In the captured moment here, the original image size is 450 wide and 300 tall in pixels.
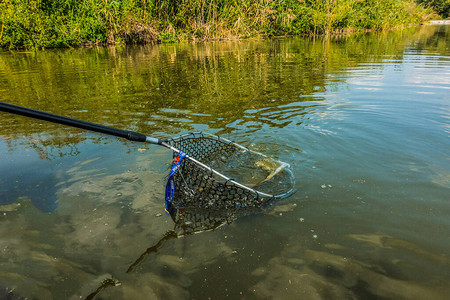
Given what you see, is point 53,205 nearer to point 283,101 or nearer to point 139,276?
point 139,276

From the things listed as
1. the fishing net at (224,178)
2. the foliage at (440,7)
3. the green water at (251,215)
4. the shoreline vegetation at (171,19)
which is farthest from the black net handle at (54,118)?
the foliage at (440,7)

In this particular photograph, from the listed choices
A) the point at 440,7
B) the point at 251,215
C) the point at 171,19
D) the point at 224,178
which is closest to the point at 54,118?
the point at 224,178

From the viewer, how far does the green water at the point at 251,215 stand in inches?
91.7

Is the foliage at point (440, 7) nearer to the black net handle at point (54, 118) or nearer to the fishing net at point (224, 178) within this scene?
the fishing net at point (224, 178)

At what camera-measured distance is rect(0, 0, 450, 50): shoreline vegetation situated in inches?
790

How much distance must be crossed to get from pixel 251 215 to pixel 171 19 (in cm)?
2604

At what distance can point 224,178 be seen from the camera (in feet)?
11.0

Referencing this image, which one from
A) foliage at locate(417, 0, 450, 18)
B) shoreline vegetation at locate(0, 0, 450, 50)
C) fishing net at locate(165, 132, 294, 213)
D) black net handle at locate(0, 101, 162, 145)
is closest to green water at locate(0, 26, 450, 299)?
fishing net at locate(165, 132, 294, 213)

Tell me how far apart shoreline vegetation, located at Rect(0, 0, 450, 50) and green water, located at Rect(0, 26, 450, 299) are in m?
16.6

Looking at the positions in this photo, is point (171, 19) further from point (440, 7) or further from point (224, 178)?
point (440, 7)

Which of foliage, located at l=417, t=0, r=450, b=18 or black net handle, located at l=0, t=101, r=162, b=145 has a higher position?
foliage, located at l=417, t=0, r=450, b=18

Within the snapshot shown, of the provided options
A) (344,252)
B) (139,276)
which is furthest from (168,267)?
(344,252)

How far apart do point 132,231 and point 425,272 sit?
273cm

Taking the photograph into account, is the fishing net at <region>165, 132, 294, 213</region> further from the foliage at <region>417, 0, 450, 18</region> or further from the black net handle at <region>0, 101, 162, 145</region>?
the foliage at <region>417, 0, 450, 18</region>
